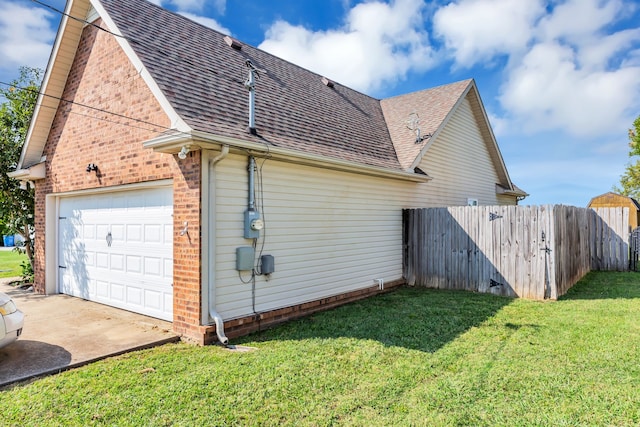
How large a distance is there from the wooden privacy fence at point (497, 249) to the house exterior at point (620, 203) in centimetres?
1820

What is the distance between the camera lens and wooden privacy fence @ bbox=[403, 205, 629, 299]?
27.7 feet

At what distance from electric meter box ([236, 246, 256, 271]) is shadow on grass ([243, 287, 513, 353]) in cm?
110

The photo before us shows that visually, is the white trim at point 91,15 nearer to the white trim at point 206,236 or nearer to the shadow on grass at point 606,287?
the white trim at point 206,236

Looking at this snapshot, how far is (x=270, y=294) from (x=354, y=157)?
381cm

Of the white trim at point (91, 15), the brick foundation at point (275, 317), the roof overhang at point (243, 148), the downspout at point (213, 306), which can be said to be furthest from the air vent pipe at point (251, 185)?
the white trim at point (91, 15)

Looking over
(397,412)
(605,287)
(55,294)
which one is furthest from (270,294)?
(605,287)

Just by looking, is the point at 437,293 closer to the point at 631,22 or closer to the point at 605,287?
the point at 605,287

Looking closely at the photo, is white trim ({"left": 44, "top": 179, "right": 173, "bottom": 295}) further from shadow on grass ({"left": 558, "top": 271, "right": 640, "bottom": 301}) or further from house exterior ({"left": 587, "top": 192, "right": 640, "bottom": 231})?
house exterior ({"left": 587, "top": 192, "right": 640, "bottom": 231})

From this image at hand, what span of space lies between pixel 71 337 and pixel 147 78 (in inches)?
166

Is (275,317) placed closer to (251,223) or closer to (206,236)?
(251,223)

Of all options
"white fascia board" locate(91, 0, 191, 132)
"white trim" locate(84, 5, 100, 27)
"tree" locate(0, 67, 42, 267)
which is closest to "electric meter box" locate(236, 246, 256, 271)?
"white fascia board" locate(91, 0, 191, 132)

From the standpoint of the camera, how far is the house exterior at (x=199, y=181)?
5.65 metres

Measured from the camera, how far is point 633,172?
33.4 m

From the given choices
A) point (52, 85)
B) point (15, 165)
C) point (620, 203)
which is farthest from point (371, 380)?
point (620, 203)
